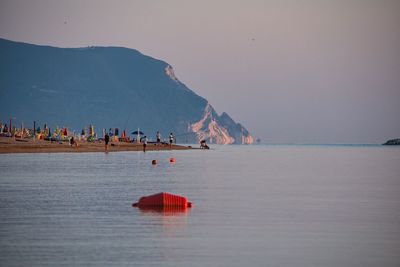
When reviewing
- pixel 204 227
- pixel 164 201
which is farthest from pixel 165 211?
pixel 204 227

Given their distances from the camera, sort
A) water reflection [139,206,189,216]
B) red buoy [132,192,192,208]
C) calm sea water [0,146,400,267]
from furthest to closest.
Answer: red buoy [132,192,192,208] < water reflection [139,206,189,216] < calm sea water [0,146,400,267]

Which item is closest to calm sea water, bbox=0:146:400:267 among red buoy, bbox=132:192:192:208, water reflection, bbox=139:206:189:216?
water reflection, bbox=139:206:189:216

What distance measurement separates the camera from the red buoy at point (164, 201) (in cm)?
3002

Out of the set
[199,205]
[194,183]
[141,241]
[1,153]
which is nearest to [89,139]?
[1,153]

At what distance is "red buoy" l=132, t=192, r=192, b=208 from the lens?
30016 millimetres

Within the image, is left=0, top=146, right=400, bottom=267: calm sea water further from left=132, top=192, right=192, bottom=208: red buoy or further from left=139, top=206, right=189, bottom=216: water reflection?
left=132, top=192, right=192, bottom=208: red buoy

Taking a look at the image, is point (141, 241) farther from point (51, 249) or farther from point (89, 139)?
point (89, 139)

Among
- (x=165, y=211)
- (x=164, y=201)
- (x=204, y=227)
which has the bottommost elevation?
(x=204, y=227)

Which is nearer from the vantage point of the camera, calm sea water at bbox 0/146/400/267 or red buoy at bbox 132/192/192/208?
calm sea water at bbox 0/146/400/267

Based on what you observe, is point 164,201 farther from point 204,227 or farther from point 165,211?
point 204,227

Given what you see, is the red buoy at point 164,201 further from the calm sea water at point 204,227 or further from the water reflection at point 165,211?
the calm sea water at point 204,227

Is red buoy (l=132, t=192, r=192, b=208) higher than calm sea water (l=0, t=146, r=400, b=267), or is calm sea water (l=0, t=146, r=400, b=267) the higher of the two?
red buoy (l=132, t=192, r=192, b=208)

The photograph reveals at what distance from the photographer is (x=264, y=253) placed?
19.3m

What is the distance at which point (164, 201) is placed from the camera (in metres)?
30.3
